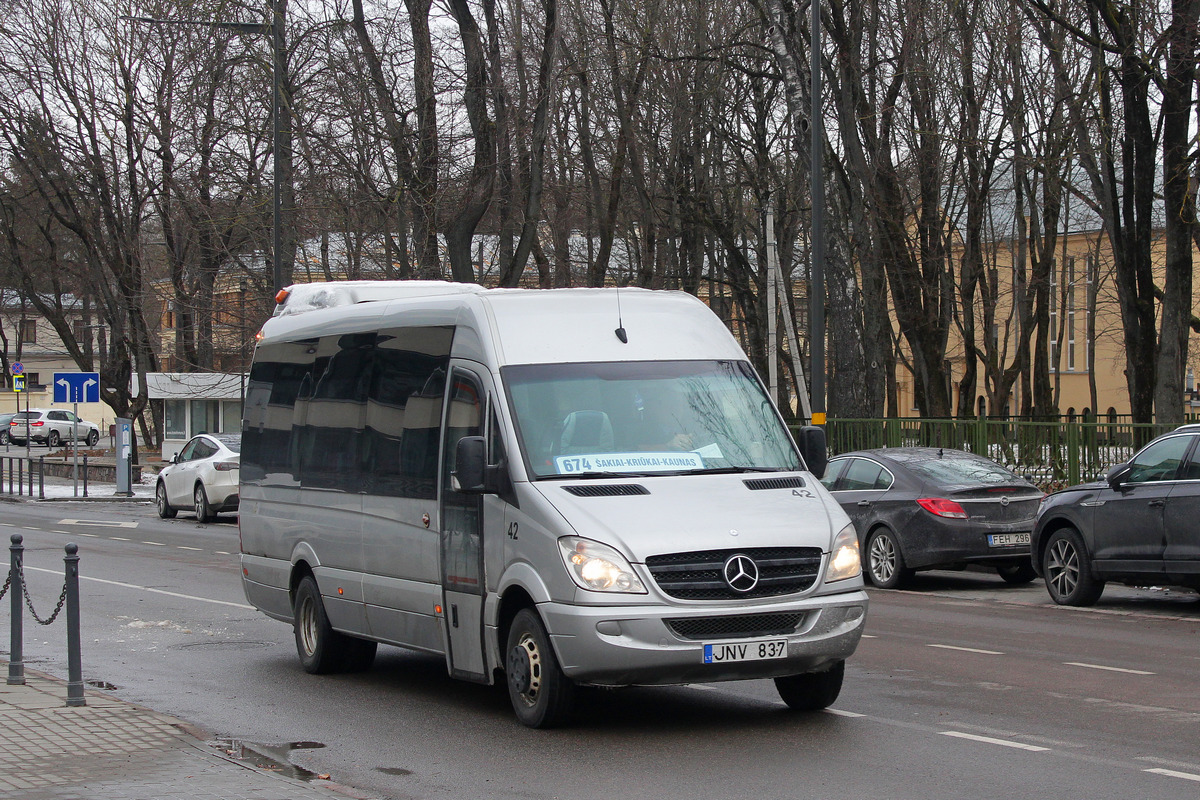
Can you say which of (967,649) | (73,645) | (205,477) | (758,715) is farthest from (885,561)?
(205,477)

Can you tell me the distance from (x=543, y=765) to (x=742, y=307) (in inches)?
1494

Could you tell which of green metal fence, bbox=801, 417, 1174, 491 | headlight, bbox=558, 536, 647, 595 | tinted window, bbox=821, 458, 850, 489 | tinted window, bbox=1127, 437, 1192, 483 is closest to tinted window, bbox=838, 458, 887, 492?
tinted window, bbox=821, 458, 850, 489

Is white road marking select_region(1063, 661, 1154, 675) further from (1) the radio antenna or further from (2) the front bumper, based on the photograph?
(1) the radio antenna

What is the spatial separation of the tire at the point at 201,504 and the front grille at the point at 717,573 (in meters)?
22.4

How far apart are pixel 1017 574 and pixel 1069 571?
252cm

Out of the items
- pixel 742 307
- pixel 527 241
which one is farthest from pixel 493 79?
pixel 742 307

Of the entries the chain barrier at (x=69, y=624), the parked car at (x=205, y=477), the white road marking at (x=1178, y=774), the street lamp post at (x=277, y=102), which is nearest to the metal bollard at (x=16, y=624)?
the chain barrier at (x=69, y=624)

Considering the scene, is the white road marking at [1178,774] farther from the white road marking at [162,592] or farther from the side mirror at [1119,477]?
the white road marking at [162,592]

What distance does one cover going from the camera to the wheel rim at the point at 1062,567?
1456 centimetres

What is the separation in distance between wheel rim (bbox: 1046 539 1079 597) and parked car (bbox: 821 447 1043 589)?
1190 mm

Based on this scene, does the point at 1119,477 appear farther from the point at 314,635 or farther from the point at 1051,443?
the point at 1051,443

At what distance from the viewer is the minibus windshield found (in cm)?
847

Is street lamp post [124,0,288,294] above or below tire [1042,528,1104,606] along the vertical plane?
above

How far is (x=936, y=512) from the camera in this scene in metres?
16.1
